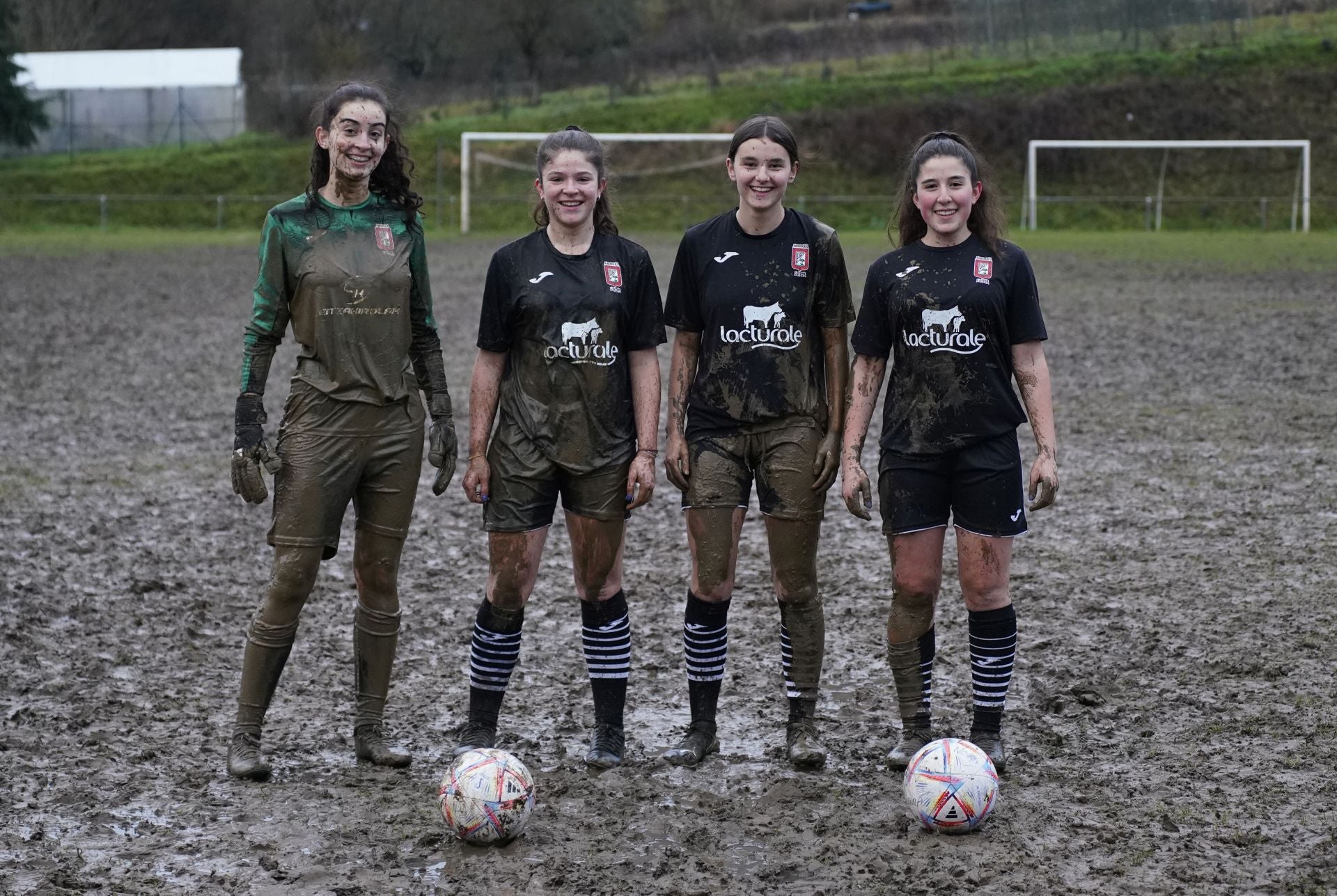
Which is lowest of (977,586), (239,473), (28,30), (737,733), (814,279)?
(737,733)

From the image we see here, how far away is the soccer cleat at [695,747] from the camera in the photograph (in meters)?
4.86

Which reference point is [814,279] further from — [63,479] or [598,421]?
[63,479]

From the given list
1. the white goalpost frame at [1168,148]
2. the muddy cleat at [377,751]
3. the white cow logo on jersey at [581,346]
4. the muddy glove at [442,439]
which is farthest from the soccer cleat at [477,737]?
the white goalpost frame at [1168,148]

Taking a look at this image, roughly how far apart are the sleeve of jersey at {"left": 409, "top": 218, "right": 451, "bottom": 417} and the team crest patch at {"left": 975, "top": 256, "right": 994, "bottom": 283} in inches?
68.1

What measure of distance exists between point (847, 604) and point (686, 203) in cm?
3342

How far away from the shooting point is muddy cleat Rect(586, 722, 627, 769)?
4.83 m

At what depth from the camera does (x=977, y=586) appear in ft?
15.2

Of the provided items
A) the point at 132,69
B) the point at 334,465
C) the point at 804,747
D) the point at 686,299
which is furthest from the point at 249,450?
the point at 132,69

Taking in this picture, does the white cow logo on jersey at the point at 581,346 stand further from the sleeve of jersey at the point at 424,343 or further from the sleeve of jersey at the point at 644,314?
the sleeve of jersey at the point at 424,343

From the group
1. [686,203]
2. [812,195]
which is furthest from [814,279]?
[812,195]

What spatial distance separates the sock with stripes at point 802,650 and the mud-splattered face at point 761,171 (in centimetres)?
130

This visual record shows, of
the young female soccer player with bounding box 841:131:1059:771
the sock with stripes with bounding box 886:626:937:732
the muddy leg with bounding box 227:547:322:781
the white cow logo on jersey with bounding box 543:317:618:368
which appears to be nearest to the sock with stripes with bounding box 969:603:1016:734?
the young female soccer player with bounding box 841:131:1059:771

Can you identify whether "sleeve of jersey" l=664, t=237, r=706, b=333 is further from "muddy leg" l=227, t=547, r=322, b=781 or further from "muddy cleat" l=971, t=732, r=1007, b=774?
"muddy cleat" l=971, t=732, r=1007, b=774

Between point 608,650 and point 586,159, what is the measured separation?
159 centimetres
